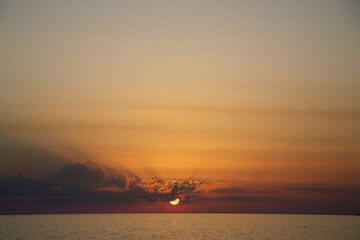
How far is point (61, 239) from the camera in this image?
144m

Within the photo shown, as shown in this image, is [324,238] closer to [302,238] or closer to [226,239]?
[302,238]

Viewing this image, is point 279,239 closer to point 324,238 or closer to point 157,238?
point 324,238

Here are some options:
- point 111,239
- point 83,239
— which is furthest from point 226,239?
point 83,239

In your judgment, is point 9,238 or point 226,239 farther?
point 9,238

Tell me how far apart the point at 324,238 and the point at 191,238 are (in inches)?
1846

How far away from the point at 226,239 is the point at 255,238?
14.6 metres

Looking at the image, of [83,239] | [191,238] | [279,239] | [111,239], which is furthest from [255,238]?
[83,239]

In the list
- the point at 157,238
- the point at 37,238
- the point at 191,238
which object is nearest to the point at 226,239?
the point at 191,238

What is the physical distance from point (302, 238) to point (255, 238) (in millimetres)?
17022

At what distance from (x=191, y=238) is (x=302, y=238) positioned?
3936 cm

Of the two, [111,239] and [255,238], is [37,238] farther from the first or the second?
[255,238]

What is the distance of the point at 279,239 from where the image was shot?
474 ft

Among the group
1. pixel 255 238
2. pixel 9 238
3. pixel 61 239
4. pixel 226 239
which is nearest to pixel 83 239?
pixel 61 239

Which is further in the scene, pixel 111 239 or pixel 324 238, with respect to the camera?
pixel 324 238
